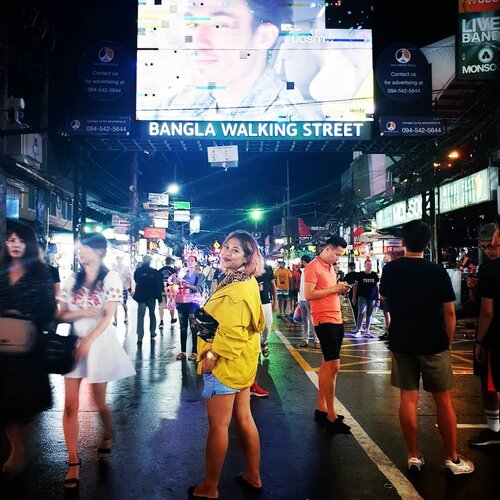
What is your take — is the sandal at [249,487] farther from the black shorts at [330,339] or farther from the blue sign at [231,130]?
the blue sign at [231,130]

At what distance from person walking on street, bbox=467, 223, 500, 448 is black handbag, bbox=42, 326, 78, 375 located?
356 cm

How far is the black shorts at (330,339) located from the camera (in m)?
5.07

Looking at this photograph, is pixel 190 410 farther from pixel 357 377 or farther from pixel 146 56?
pixel 146 56

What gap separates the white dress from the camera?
3795 millimetres

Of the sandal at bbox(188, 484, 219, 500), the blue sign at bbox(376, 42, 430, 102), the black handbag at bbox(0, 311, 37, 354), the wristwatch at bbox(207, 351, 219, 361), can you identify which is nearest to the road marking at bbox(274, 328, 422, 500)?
the sandal at bbox(188, 484, 219, 500)

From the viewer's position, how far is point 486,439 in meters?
4.43

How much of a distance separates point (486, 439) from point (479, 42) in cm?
1087

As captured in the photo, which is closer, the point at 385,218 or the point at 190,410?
the point at 190,410

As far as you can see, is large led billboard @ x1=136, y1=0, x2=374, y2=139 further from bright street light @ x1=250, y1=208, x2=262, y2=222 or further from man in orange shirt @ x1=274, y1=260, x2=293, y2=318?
bright street light @ x1=250, y1=208, x2=262, y2=222

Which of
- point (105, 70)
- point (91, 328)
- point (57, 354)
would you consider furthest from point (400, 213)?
point (57, 354)

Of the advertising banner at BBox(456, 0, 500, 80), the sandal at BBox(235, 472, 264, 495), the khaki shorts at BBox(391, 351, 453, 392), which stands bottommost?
the sandal at BBox(235, 472, 264, 495)

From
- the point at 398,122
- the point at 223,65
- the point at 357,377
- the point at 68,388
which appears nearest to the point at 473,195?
the point at 398,122

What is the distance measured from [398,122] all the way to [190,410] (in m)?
12.9

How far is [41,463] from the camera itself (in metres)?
4.00
